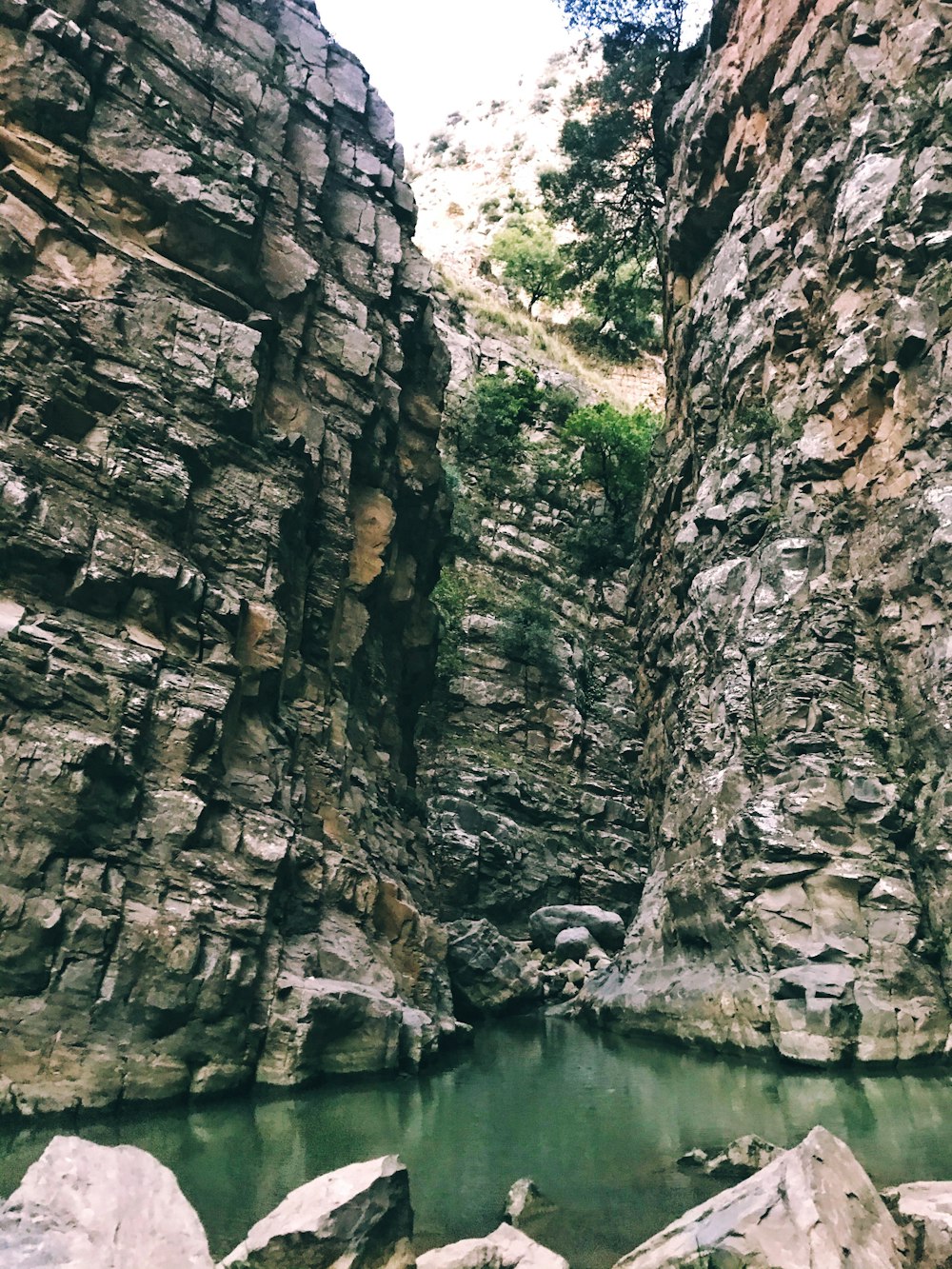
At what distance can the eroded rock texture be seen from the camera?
867 centimetres

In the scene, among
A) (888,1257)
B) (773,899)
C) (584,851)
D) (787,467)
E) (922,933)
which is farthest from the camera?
(584,851)

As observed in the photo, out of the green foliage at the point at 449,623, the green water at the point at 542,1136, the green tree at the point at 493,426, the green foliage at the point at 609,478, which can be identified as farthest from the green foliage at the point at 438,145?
the green water at the point at 542,1136

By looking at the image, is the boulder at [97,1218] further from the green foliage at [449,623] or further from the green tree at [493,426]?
the green tree at [493,426]

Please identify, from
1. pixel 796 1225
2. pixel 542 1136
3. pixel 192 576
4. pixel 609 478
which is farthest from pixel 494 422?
pixel 796 1225

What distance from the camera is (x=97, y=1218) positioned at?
12.3 ft

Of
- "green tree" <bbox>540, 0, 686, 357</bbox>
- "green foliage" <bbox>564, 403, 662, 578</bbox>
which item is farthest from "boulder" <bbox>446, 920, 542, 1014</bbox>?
"green tree" <bbox>540, 0, 686, 357</bbox>

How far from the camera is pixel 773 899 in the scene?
1259 centimetres

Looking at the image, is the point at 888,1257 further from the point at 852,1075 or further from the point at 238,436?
the point at 238,436

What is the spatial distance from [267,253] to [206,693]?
8.23 metres

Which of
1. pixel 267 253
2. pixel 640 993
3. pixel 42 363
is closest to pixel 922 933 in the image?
pixel 640 993

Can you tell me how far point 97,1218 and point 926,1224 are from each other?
381 cm

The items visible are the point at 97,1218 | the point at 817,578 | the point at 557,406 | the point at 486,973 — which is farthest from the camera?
the point at 557,406

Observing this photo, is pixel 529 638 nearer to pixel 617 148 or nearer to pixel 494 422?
pixel 494 422

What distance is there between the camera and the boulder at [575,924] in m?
21.1
